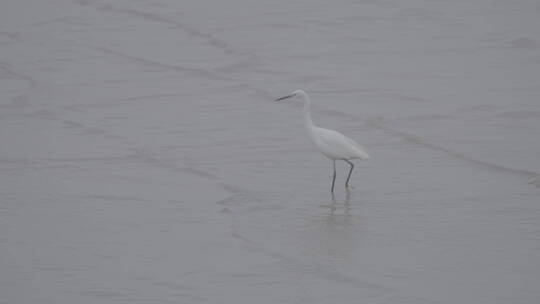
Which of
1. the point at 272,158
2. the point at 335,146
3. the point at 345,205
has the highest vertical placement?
the point at 335,146

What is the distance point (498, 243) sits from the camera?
8984 millimetres

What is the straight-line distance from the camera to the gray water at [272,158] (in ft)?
27.6

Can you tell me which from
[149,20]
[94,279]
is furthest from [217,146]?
[149,20]

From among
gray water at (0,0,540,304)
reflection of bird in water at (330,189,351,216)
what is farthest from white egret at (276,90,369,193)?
gray water at (0,0,540,304)

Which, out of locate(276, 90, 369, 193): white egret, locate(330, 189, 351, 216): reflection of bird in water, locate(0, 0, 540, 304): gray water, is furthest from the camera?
locate(276, 90, 369, 193): white egret

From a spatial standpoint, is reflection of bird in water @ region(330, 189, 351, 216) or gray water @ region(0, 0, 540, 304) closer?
gray water @ region(0, 0, 540, 304)

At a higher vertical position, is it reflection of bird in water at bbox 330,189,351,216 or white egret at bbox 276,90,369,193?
white egret at bbox 276,90,369,193

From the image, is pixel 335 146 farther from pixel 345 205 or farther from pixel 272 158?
pixel 272 158

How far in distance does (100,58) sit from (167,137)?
593 centimetres

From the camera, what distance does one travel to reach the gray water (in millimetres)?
8406

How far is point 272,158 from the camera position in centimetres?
1227

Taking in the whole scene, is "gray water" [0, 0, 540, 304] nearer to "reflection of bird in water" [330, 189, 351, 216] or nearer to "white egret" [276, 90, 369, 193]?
"reflection of bird in water" [330, 189, 351, 216]

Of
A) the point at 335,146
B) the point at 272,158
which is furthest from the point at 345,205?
the point at 272,158

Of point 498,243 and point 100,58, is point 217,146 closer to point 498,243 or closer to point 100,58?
point 498,243
